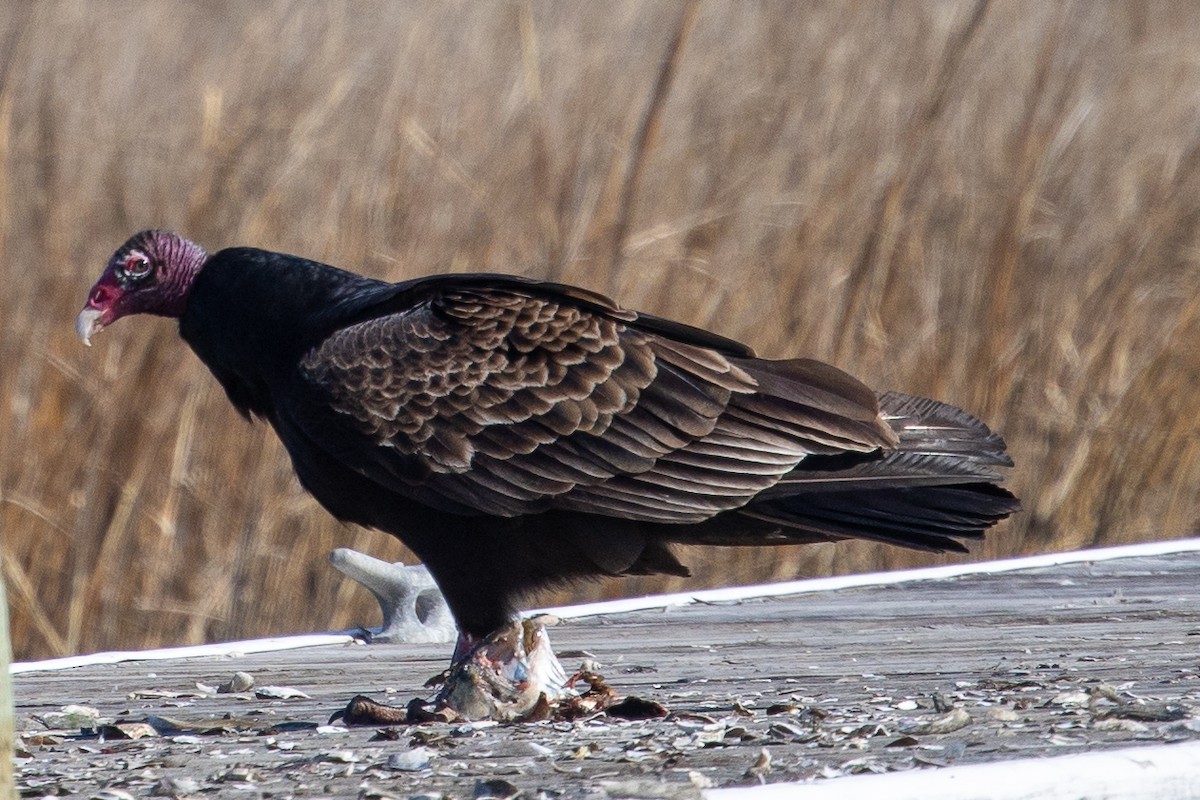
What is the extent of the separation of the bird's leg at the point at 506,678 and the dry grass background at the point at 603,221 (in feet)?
5.79

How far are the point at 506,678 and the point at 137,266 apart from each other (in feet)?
4.09

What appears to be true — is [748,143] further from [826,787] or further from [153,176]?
[826,787]

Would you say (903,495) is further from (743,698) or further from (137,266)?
(137,266)

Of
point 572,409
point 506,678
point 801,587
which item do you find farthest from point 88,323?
point 801,587

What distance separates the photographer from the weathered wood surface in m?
2.00

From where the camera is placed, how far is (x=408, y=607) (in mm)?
3623

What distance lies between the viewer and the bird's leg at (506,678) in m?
2.62

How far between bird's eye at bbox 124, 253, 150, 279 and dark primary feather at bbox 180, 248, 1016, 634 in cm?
40

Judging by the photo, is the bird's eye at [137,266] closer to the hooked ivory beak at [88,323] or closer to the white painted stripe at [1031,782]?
the hooked ivory beak at [88,323]

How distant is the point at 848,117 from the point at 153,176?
6.42 feet

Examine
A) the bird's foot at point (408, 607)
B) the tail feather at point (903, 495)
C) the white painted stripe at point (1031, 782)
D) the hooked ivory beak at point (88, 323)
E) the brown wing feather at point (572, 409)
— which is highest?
the hooked ivory beak at point (88, 323)

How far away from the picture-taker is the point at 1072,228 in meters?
5.17

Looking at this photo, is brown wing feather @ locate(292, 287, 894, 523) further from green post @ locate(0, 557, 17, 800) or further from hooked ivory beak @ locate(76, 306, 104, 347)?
green post @ locate(0, 557, 17, 800)

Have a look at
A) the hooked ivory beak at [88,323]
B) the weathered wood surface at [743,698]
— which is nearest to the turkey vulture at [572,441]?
the weathered wood surface at [743,698]
